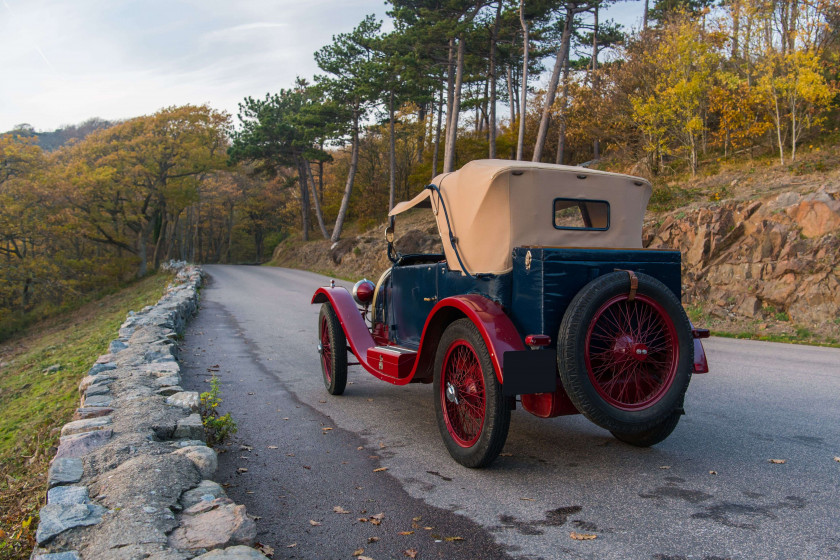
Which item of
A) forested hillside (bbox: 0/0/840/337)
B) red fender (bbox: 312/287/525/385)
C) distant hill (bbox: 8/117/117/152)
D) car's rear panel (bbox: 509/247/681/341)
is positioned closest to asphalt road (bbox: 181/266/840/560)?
red fender (bbox: 312/287/525/385)

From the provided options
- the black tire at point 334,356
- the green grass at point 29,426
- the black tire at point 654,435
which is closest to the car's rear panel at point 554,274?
the black tire at point 654,435

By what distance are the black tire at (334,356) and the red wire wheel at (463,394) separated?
2214 mm

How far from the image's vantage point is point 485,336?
3.73 metres

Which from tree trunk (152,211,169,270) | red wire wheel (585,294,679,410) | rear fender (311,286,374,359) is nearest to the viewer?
red wire wheel (585,294,679,410)

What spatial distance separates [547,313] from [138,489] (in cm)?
255

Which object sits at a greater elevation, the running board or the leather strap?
the leather strap

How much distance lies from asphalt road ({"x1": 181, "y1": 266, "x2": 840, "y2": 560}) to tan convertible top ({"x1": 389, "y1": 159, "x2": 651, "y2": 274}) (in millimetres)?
1486

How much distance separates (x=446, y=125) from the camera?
31.1 metres

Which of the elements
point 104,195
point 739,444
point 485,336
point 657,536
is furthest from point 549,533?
point 104,195

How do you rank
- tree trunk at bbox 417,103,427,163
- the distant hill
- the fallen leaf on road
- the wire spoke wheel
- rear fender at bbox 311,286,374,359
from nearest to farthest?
the fallen leaf on road → rear fender at bbox 311,286,374,359 → the wire spoke wheel → tree trunk at bbox 417,103,427,163 → the distant hill

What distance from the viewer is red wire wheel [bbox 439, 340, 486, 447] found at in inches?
156

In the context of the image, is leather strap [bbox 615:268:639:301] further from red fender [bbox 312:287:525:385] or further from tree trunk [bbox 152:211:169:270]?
tree trunk [bbox 152:211:169:270]

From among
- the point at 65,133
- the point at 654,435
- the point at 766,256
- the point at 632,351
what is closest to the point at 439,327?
the point at 632,351

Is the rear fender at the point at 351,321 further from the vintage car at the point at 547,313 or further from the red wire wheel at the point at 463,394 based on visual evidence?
the red wire wheel at the point at 463,394
